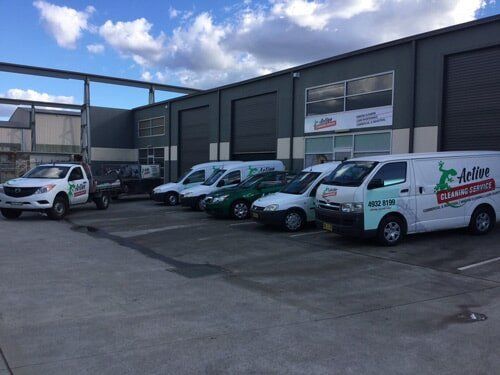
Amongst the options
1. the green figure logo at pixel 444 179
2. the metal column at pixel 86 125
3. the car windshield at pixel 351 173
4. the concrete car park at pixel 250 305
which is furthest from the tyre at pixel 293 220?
the metal column at pixel 86 125

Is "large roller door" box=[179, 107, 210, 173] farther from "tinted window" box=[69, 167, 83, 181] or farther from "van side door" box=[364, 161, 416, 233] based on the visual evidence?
"van side door" box=[364, 161, 416, 233]

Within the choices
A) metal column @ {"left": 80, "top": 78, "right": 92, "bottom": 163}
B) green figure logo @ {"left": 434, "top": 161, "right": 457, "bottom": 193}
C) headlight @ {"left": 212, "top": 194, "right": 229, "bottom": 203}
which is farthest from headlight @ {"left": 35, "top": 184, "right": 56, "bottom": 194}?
metal column @ {"left": 80, "top": 78, "right": 92, "bottom": 163}

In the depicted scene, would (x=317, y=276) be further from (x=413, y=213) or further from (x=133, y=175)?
(x=133, y=175)

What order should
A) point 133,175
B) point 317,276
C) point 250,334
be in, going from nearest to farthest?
point 250,334, point 317,276, point 133,175

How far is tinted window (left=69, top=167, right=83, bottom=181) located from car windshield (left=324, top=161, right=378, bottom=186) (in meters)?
9.84

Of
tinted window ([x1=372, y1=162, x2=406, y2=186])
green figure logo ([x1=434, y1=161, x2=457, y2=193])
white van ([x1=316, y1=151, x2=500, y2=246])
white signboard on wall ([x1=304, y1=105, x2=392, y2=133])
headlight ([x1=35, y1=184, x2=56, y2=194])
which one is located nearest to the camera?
white van ([x1=316, y1=151, x2=500, y2=246])

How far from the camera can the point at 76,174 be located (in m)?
17.4

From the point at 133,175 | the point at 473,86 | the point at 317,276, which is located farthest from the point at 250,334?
the point at 133,175

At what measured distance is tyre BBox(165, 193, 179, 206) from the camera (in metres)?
21.0

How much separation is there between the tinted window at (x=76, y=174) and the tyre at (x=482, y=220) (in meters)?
12.8

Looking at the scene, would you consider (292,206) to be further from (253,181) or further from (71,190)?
(71,190)

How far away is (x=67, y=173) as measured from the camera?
1684cm

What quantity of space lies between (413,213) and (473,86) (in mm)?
7140

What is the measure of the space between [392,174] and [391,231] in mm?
1228
